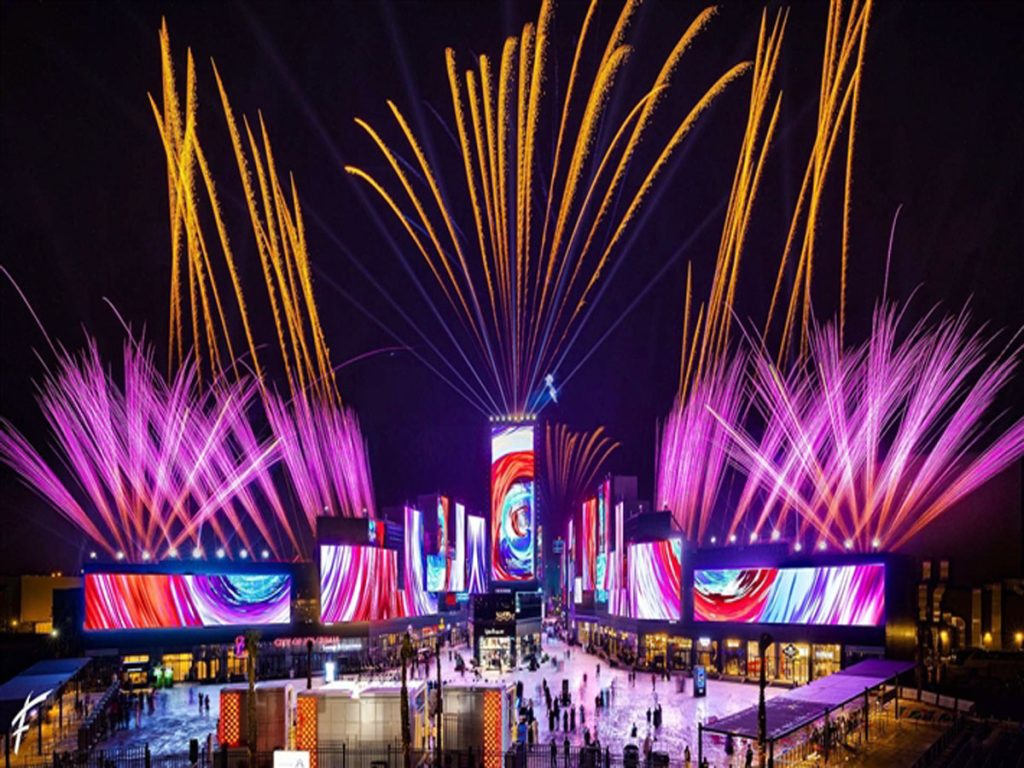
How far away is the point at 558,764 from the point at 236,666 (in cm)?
3019

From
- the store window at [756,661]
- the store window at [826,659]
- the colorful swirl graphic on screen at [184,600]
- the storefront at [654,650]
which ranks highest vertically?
the colorful swirl graphic on screen at [184,600]

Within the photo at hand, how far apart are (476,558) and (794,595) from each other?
156 ft

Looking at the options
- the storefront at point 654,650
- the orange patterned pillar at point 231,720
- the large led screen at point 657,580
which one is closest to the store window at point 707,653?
the large led screen at point 657,580

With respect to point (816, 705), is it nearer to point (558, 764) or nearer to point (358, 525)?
point (558, 764)

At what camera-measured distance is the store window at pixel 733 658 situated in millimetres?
51812

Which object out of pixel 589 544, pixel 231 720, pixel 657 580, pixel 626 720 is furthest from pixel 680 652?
pixel 231 720

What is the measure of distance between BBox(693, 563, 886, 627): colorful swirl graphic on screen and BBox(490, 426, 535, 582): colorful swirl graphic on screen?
3102cm

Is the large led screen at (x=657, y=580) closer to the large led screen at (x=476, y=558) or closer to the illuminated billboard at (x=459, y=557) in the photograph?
the illuminated billboard at (x=459, y=557)

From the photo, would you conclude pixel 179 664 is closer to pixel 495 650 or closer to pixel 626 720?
pixel 495 650

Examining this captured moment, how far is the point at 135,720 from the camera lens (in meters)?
37.7

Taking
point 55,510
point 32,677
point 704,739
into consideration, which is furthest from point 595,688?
A: point 55,510

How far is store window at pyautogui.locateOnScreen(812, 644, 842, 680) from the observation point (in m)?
45.3

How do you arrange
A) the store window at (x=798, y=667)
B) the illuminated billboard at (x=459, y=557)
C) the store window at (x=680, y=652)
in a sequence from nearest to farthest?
1. the store window at (x=798, y=667)
2. the store window at (x=680, y=652)
3. the illuminated billboard at (x=459, y=557)

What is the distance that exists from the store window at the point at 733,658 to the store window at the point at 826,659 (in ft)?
18.7
